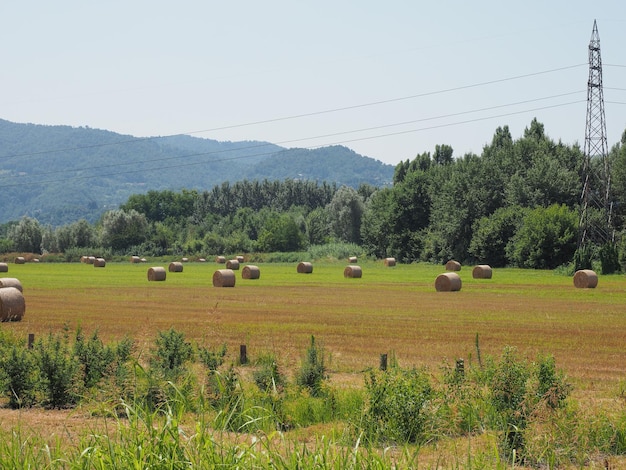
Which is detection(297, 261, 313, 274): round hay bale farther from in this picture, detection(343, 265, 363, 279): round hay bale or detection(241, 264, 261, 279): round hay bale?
detection(241, 264, 261, 279): round hay bale

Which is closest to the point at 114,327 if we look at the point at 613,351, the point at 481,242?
the point at 613,351

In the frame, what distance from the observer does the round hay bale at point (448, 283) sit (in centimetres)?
5394

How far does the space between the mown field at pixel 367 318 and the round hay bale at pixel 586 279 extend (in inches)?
33.9

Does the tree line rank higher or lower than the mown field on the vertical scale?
higher

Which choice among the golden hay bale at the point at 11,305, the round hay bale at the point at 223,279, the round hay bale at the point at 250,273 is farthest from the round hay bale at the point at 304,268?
the golden hay bale at the point at 11,305

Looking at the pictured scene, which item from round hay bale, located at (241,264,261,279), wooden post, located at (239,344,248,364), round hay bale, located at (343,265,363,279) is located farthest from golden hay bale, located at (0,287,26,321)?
round hay bale, located at (343,265,363,279)

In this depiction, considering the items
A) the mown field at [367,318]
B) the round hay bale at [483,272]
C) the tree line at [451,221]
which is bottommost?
the mown field at [367,318]

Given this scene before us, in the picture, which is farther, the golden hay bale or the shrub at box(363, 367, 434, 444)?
the golden hay bale

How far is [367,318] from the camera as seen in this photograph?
118ft

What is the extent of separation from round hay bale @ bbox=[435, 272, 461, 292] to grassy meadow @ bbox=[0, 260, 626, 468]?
83 centimetres

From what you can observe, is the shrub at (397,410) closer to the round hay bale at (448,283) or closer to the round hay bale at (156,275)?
the round hay bale at (448,283)

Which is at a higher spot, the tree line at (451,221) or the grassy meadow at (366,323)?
the tree line at (451,221)

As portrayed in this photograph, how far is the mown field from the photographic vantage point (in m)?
24.1

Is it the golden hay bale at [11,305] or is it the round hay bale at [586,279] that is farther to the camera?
the round hay bale at [586,279]
